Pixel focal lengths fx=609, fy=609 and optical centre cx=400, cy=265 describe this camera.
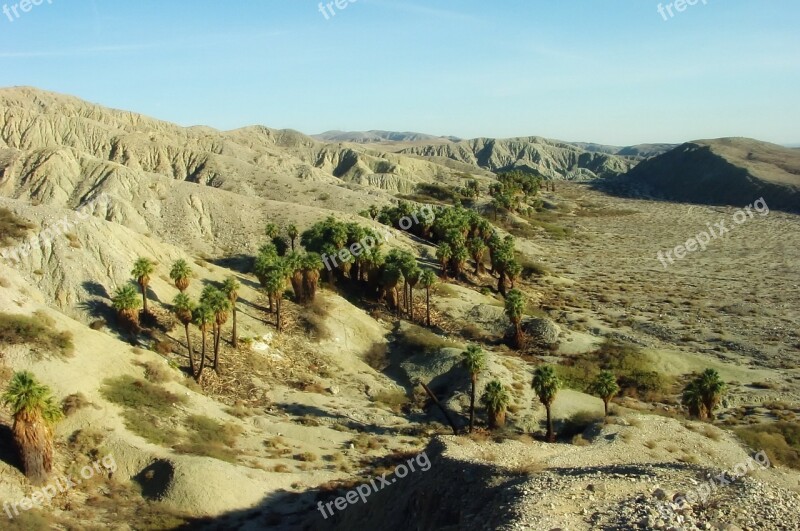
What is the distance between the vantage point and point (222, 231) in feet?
285

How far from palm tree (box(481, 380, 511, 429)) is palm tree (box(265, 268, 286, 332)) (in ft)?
73.7

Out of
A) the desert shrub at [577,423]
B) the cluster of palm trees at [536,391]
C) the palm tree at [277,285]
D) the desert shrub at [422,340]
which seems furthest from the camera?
the desert shrub at [422,340]

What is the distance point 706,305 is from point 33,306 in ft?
261

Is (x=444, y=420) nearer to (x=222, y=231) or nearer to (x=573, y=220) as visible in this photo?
(x=222, y=231)

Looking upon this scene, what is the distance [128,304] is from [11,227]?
1425 cm

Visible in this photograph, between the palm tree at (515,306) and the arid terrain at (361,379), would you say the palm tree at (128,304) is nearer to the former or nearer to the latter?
the arid terrain at (361,379)

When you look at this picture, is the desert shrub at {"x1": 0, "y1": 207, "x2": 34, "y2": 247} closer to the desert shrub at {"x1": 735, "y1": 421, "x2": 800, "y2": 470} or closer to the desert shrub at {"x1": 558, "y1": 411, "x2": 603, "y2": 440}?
the desert shrub at {"x1": 558, "y1": 411, "x2": 603, "y2": 440}

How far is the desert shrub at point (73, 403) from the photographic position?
124ft

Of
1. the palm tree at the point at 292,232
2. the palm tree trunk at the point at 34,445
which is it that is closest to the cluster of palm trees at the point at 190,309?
the palm tree trunk at the point at 34,445

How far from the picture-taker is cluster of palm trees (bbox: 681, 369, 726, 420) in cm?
4753

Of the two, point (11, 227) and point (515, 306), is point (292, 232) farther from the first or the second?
point (11, 227)

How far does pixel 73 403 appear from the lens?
125 ft

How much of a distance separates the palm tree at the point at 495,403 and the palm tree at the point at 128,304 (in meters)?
29.1

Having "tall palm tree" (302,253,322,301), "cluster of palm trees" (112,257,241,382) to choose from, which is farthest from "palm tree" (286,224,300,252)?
"cluster of palm trees" (112,257,241,382)
